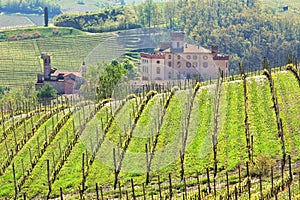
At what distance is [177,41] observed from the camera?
216 ft

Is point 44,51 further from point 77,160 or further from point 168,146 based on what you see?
point 168,146

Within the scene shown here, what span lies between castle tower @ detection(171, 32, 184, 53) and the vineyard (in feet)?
101

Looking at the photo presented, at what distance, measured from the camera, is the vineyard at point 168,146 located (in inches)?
869

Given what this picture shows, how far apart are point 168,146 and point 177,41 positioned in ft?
134

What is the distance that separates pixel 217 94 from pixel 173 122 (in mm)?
4527

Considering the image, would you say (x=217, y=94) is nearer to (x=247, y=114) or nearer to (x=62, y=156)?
(x=247, y=114)

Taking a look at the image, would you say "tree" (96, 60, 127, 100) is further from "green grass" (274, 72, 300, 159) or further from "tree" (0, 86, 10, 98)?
"tree" (0, 86, 10, 98)

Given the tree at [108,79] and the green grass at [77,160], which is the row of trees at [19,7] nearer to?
the tree at [108,79]

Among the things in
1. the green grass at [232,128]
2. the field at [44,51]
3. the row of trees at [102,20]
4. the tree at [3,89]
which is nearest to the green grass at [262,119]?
the green grass at [232,128]

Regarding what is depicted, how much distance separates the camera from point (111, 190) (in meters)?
23.1

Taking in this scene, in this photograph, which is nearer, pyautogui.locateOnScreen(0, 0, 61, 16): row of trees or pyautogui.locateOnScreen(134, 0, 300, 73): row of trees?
pyautogui.locateOnScreen(134, 0, 300, 73): row of trees

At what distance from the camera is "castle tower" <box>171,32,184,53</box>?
64875mm

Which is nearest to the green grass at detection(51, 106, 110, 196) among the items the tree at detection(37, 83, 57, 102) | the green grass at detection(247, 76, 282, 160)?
the green grass at detection(247, 76, 282, 160)

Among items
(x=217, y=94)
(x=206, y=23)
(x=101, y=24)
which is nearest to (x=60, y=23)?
(x=101, y=24)
